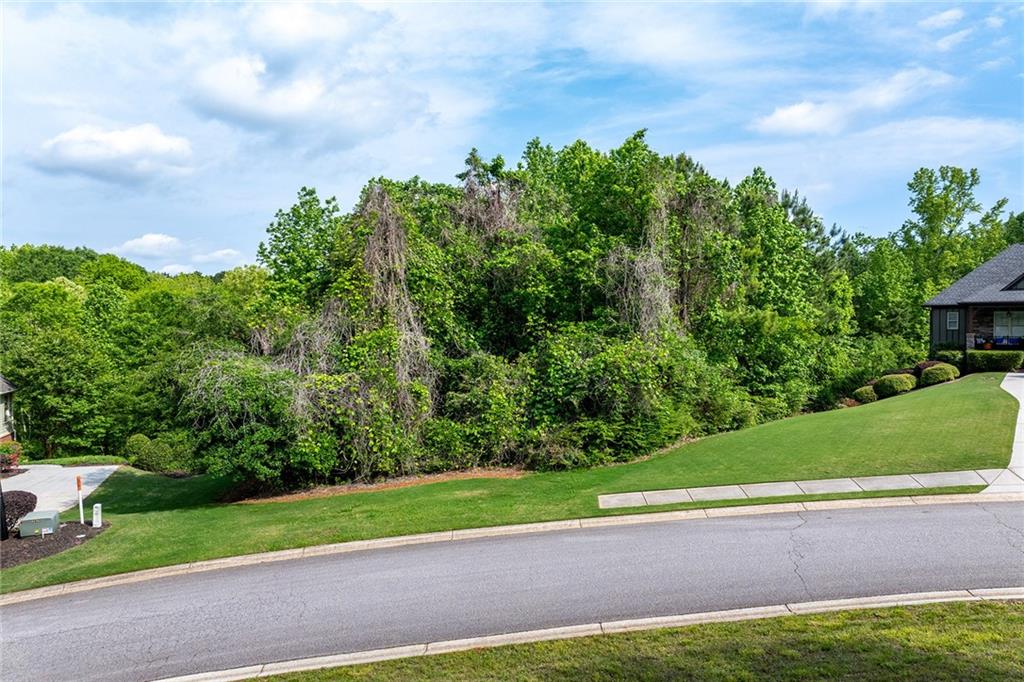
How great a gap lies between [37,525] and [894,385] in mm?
29790

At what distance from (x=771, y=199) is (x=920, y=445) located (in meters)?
16.7

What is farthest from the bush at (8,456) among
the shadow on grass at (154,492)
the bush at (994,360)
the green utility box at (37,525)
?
the bush at (994,360)

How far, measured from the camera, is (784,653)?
23.7 feet

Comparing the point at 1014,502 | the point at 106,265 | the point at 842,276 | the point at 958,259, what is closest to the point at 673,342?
the point at 1014,502

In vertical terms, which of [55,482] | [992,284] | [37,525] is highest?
[992,284]

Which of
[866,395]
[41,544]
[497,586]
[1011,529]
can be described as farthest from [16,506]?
[866,395]

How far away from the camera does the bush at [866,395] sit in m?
29.3

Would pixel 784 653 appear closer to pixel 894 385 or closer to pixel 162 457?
pixel 894 385

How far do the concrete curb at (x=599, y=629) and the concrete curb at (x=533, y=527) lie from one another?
420cm

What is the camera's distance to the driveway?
816 inches

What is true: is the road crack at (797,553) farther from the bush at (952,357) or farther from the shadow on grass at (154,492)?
the bush at (952,357)

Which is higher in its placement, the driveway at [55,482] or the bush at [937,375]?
the bush at [937,375]

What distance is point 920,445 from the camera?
53.3 feet

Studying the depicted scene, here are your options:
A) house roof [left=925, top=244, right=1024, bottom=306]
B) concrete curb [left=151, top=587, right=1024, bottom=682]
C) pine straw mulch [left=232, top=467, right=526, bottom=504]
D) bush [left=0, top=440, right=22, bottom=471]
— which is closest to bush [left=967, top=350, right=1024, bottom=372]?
house roof [left=925, top=244, right=1024, bottom=306]
